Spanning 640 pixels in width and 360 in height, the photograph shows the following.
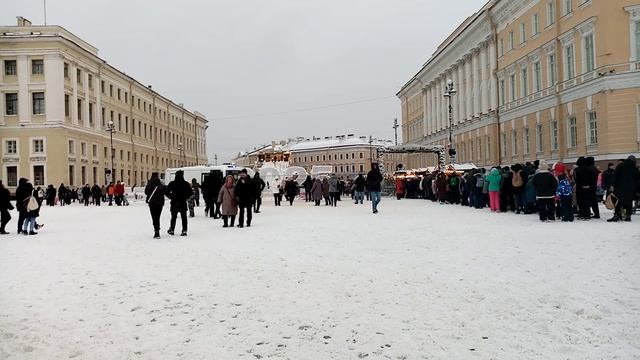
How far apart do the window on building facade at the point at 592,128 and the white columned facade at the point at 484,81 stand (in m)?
20.3

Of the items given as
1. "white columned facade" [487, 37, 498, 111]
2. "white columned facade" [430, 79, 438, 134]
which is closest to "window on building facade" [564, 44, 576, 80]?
"white columned facade" [487, 37, 498, 111]

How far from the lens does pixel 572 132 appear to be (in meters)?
34.2

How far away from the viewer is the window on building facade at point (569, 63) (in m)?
33.9

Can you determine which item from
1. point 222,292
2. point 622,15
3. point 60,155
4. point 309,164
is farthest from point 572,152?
point 309,164

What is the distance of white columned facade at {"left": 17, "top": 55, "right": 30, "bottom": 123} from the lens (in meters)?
55.4

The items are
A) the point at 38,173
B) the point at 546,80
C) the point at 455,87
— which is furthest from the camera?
the point at 455,87

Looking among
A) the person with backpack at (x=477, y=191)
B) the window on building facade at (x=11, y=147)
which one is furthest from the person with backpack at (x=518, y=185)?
the window on building facade at (x=11, y=147)

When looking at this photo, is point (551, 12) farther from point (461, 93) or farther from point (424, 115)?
point (424, 115)

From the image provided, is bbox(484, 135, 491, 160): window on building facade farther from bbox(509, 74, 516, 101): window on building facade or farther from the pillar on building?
the pillar on building

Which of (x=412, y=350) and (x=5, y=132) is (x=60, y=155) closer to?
(x=5, y=132)

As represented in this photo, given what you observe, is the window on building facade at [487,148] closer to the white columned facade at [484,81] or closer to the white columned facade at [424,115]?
the white columned facade at [484,81]

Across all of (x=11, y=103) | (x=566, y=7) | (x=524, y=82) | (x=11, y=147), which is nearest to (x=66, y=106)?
(x=11, y=103)

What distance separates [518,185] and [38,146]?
50.2m

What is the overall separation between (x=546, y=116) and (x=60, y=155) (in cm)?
4375
